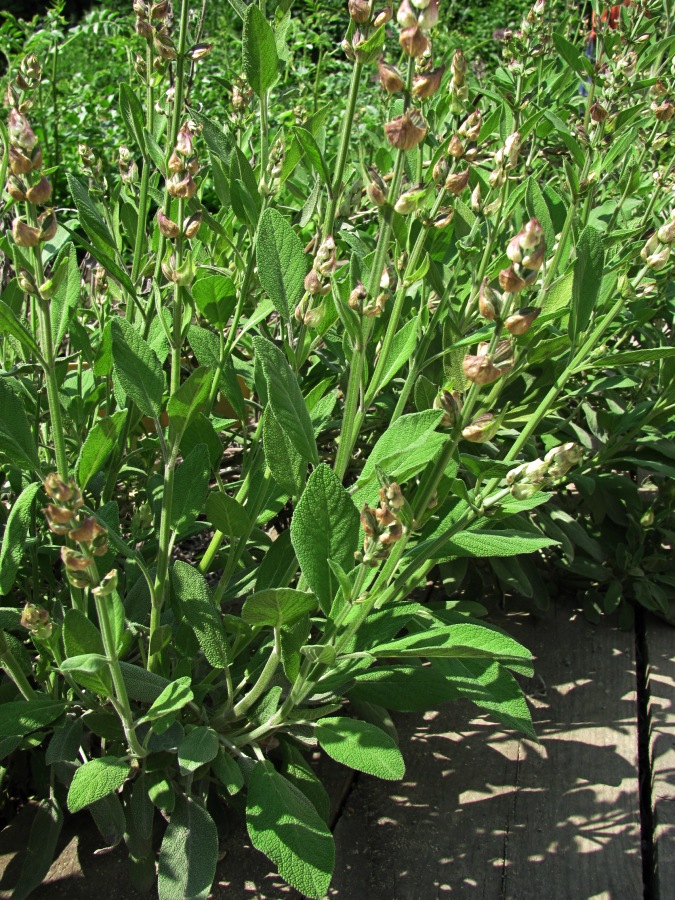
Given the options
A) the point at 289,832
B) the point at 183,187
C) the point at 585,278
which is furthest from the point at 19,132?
the point at 289,832

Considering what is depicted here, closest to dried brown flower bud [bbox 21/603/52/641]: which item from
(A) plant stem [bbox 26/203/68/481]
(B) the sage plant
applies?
(B) the sage plant

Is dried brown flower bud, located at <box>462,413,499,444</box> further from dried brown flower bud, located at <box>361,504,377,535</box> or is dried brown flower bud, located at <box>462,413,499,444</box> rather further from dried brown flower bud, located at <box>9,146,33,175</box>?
dried brown flower bud, located at <box>9,146,33,175</box>

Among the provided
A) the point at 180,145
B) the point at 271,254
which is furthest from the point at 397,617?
the point at 180,145

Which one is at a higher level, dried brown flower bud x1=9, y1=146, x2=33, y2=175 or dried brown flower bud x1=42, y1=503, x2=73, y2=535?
dried brown flower bud x1=9, y1=146, x2=33, y2=175

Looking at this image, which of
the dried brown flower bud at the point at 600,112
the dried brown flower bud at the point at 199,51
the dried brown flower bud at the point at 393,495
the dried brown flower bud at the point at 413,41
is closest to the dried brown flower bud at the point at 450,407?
the dried brown flower bud at the point at 393,495

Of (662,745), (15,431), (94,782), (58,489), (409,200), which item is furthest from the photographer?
(662,745)

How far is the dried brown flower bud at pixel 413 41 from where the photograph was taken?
0.84 m

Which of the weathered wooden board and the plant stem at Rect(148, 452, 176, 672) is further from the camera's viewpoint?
the weathered wooden board

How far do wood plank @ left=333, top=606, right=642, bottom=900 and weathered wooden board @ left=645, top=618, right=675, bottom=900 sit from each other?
36mm

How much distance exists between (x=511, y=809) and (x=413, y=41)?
1.19 m

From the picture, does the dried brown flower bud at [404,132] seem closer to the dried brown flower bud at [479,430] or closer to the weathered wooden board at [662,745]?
the dried brown flower bud at [479,430]

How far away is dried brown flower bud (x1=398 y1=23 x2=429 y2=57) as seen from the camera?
0.84 metres

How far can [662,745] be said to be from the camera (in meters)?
1.61

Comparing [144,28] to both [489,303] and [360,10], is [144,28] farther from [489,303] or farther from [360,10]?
[489,303]
